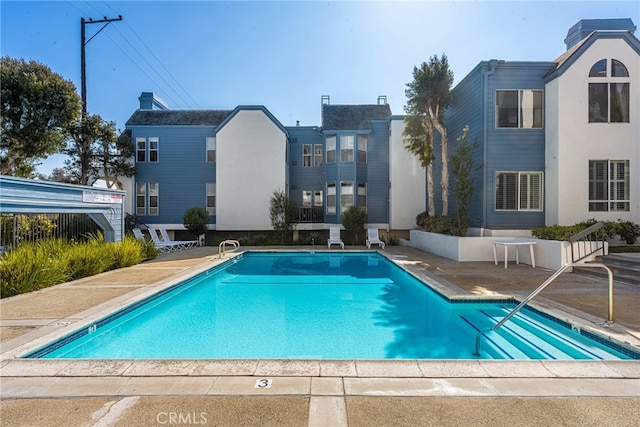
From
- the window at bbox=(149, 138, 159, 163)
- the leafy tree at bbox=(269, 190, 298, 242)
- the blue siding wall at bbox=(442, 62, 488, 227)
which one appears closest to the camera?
the blue siding wall at bbox=(442, 62, 488, 227)

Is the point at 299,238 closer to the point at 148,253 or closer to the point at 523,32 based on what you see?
the point at 148,253

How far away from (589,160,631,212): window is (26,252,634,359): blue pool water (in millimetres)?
8076

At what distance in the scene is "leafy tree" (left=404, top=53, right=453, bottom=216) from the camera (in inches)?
540

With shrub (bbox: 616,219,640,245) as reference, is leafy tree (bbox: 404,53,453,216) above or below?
above

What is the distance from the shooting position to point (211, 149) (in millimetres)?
19750

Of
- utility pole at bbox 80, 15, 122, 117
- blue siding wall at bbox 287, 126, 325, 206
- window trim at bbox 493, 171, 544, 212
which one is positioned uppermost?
utility pole at bbox 80, 15, 122, 117

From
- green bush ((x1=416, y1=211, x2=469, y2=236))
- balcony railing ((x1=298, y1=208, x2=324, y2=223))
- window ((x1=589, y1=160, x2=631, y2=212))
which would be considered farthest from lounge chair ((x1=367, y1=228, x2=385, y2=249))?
window ((x1=589, y1=160, x2=631, y2=212))

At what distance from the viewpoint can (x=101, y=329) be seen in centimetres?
530

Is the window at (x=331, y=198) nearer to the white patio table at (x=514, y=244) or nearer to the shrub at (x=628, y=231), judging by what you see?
the white patio table at (x=514, y=244)

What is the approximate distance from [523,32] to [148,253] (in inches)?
618

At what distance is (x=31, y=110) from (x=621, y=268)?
20.3 m

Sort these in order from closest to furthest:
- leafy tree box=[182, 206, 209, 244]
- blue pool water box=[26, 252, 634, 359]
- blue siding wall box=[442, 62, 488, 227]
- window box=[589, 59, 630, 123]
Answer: blue pool water box=[26, 252, 634, 359]
window box=[589, 59, 630, 123]
blue siding wall box=[442, 62, 488, 227]
leafy tree box=[182, 206, 209, 244]

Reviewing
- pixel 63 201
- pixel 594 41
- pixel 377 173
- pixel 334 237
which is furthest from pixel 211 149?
pixel 594 41

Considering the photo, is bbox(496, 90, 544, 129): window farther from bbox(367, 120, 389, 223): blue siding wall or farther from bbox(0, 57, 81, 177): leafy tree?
bbox(0, 57, 81, 177): leafy tree
